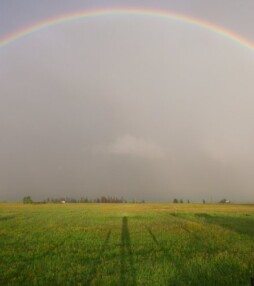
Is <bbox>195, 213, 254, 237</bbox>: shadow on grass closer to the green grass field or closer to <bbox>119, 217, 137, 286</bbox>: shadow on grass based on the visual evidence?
the green grass field

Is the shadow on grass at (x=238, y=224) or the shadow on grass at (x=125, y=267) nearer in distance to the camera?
the shadow on grass at (x=125, y=267)

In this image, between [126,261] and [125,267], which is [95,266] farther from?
[126,261]

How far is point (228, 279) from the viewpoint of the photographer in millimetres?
12562

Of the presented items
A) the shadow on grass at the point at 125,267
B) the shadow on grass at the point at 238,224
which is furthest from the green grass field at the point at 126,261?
the shadow on grass at the point at 238,224

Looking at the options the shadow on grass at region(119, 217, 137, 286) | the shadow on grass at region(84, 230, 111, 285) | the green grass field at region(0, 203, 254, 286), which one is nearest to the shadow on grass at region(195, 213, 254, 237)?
the green grass field at region(0, 203, 254, 286)

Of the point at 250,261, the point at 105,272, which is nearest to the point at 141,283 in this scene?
the point at 105,272

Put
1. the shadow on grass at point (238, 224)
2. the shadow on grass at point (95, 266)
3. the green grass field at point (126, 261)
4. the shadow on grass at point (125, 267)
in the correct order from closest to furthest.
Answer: the shadow on grass at point (125, 267)
the shadow on grass at point (95, 266)
the green grass field at point (126, 261)
the shadow on grass at point (238, 224)

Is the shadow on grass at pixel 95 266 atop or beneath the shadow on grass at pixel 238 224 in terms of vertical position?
beneath

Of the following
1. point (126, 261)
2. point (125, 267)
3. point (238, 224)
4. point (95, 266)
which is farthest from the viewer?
point (238, 224)

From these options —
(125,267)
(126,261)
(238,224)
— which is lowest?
(125,267)

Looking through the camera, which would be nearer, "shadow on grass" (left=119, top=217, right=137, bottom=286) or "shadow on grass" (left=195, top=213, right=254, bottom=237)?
"shadow on grass" (left=119, top=217, right=137, bottom=286)

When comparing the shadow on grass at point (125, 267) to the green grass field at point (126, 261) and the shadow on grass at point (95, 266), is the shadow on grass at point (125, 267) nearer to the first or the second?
the green grass field at point (126, 261)

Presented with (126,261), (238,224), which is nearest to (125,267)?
(126,261)

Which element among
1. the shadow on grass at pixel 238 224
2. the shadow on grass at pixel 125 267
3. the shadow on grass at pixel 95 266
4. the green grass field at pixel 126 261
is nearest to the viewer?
the shadow on grass at pixel 125 267
